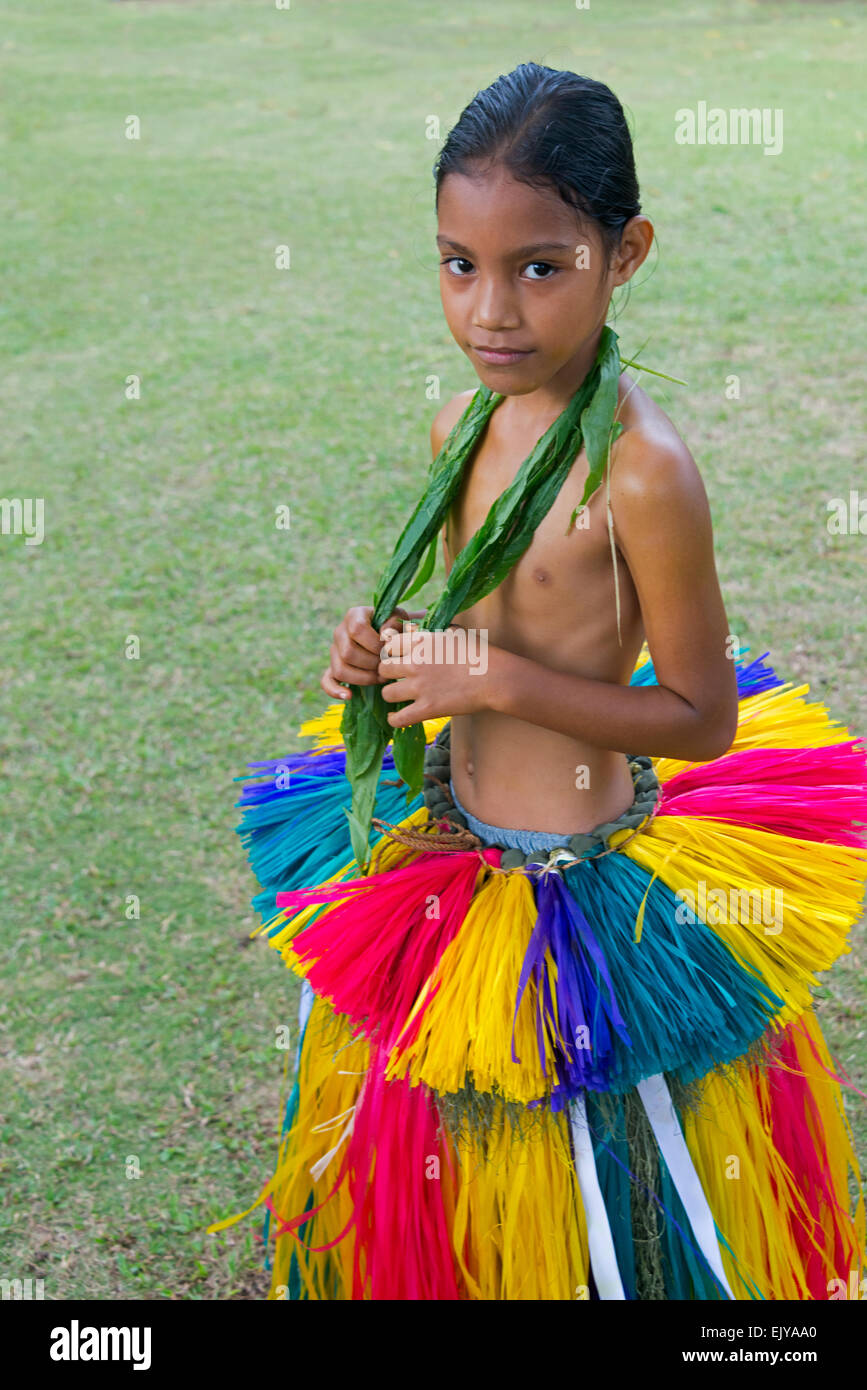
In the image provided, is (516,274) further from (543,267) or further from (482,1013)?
(482,1013)

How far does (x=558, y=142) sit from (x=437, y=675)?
0.53 meters

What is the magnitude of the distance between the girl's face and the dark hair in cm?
2

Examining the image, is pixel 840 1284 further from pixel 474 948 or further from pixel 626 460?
pixel 626 460

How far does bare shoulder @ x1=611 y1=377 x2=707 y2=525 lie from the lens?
1357mm

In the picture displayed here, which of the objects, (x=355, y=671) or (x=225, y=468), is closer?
(x=355, y=671)

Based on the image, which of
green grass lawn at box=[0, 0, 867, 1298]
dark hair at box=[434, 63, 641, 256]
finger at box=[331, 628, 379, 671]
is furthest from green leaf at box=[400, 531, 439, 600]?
green grass lawn at box=[0, 0, 867, 1298]

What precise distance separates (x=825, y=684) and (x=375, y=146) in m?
5.71

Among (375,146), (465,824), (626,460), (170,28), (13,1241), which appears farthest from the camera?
(170,28)

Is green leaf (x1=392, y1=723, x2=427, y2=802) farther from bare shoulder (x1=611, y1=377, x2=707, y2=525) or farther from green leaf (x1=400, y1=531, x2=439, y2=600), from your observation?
bare shoulder (x1=611, y1=377, x2=707, y2=525)

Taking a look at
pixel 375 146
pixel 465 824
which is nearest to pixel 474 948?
pixel 465 824

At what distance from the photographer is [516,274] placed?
1.30 m

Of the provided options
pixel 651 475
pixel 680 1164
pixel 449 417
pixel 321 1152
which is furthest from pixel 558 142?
pixel 321 1152
